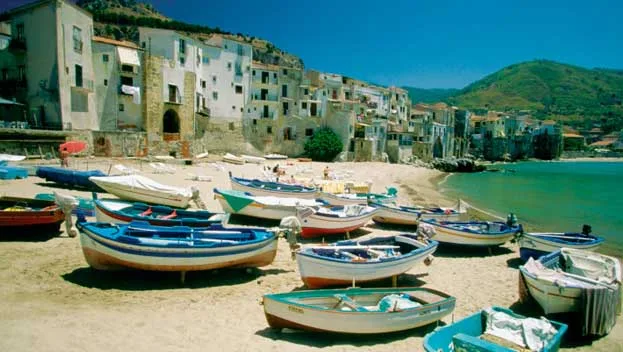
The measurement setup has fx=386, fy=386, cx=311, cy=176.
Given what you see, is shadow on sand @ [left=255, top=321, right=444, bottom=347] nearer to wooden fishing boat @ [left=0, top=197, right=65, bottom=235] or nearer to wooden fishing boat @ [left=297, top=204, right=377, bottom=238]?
wooden fishing boat @ [left=297, top=204, right=377, bottom=238]

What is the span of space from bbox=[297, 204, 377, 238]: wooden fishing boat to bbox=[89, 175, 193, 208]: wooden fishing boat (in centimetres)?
613

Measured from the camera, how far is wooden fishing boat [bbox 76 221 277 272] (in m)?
9.79

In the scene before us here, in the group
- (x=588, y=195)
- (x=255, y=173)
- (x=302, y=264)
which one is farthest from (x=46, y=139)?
(x=588, y=195)

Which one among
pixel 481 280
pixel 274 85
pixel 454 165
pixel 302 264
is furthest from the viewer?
pixel 454 165

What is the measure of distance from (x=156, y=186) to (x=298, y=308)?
42.4 ft

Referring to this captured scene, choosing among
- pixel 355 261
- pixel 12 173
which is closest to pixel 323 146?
pixel 12 173

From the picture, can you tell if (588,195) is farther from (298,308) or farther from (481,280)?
(298,308)

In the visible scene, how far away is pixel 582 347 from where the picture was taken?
28.0ft

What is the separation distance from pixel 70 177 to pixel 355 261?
18.2 metres

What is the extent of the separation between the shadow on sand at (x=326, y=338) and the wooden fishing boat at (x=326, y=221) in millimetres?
6470

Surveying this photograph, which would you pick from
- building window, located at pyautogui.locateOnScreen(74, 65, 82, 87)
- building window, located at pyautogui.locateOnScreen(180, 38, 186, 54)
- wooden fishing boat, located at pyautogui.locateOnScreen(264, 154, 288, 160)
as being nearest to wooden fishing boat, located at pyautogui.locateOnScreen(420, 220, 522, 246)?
building window, located at pyautogui.locateOnScreen(74, 65, 82, 87)

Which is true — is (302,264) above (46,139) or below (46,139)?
below

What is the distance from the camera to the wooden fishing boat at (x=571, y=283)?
8.68m

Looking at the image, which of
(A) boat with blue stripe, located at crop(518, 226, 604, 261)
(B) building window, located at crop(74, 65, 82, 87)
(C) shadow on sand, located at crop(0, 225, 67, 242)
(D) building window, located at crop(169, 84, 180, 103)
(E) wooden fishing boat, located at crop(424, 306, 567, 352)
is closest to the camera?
(E) wooden fishing boat, located at crop(424, 306, 567, 352)
